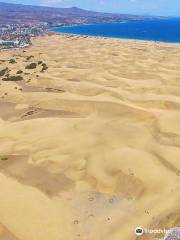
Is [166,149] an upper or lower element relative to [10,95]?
upper

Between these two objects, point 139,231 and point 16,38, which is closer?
point 139,231

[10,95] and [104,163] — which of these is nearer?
[104,163]

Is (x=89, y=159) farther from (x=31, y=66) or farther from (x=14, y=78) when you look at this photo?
(x=31, y=66)

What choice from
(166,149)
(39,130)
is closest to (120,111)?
(39,130)

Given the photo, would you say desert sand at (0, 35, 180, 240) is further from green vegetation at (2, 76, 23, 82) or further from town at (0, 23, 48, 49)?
town at (0, 23, 48, 49)

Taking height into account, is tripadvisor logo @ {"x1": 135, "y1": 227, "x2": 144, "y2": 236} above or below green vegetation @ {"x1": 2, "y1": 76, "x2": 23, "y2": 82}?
above

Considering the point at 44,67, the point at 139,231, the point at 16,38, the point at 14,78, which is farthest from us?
the point at 16,38

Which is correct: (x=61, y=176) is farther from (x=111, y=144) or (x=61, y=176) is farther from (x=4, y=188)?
(x=111, y=144)

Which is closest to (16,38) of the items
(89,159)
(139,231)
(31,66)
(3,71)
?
(31,66)

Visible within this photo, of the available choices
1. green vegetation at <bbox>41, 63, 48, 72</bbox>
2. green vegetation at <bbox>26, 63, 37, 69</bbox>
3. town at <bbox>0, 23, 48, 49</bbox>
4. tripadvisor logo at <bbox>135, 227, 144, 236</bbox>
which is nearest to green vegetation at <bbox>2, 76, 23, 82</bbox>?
green vegetation at <bbox>41, 63, 48, 72</bbox>
